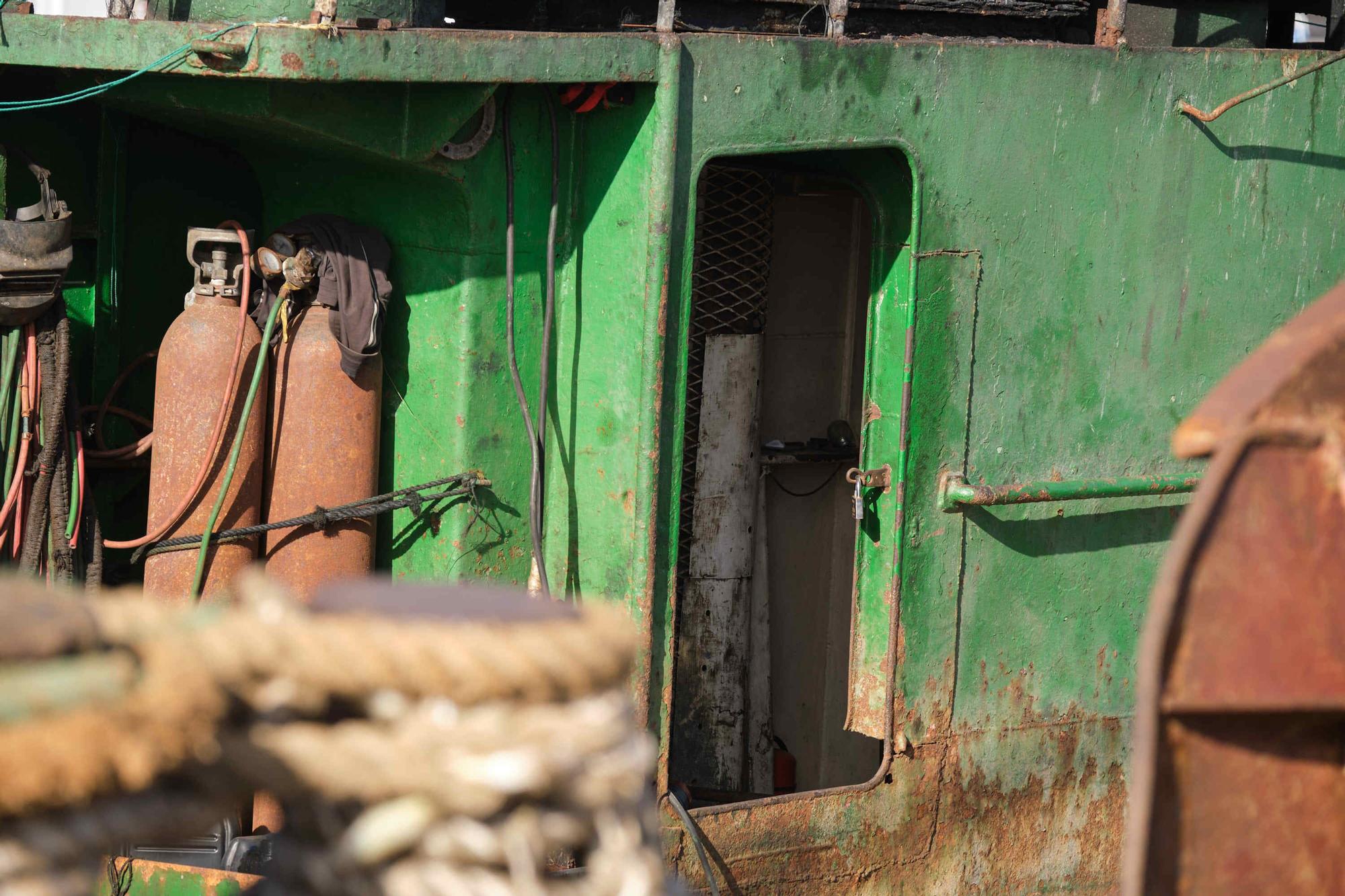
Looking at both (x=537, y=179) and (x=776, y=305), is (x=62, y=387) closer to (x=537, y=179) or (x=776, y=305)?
(x=537, y=179)

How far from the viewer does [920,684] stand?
4.59 meters

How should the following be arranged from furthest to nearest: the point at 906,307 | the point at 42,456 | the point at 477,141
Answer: the point at 906,307 < the point at 42,456 < the point at 477,141

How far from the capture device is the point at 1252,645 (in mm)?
1678

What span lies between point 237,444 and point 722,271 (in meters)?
1.87

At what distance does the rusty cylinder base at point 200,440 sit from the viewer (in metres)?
4.23

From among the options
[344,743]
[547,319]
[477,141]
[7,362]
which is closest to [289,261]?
[477,141]

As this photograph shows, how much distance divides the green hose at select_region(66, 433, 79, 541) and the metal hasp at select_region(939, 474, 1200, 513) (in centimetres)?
258

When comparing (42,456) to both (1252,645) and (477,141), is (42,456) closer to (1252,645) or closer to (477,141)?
(477,141)

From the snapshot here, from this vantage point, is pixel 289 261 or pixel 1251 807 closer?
pixel 1251 807

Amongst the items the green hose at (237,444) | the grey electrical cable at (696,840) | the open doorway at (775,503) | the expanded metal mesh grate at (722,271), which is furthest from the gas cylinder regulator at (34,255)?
the grey electrical cable at (696,840)

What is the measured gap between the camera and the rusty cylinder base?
13.9ft

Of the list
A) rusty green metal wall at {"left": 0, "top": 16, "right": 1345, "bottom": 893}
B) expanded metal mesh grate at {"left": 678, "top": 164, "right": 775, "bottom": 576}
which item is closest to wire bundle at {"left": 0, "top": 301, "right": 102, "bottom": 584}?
rusty green metal wall at {"left": 0, "top": 16, "right": 1345, "bottom": 893}

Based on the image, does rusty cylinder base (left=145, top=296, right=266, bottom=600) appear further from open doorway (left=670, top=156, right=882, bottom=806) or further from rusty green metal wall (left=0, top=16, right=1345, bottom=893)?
open doorway (left=670, top=156, right=882, bottom=806)

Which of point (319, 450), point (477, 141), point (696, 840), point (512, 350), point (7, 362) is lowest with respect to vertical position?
point (696, 840)
